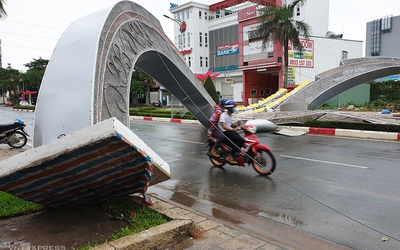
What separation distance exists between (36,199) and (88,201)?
67 centimetres

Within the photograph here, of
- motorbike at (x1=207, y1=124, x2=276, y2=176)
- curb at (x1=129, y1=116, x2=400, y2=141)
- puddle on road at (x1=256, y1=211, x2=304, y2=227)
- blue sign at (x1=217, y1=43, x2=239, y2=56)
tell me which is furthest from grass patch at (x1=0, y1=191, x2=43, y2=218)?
blue sign at (x1=217, y1=43, x2=239, y2=56)

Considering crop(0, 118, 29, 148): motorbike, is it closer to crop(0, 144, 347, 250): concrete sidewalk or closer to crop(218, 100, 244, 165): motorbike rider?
crop(218, 100, 244, 165): motorbike rider

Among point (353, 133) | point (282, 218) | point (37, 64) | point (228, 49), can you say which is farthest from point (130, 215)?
point (37, 64)

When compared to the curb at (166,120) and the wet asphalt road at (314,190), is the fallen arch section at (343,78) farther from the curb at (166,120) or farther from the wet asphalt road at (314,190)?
the wet asphalt road at (314,190)

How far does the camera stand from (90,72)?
197 inches

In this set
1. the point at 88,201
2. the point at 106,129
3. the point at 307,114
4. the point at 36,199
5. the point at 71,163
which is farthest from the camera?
the point at 307,114

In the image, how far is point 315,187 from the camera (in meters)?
5.84

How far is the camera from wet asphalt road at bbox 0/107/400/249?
4173 mm

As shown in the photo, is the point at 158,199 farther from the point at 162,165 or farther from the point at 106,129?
the point at 106,129

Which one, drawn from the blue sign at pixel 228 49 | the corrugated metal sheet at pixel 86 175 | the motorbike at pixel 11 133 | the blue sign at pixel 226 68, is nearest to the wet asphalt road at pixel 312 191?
the corrugated metal sheet at pixel 86 175

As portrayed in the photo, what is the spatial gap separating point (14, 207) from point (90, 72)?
2.29 m

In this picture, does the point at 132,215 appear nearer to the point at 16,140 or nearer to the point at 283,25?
the point at 16,140

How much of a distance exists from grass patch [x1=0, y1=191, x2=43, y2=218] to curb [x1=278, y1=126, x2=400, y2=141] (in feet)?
37.9

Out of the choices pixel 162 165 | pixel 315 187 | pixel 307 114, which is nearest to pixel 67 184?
pixel 162 165
